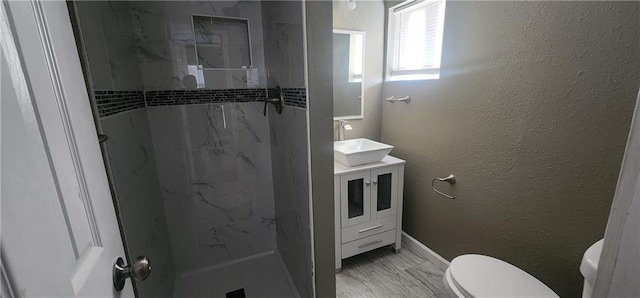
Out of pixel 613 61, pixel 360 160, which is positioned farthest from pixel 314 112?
pixel 613 61

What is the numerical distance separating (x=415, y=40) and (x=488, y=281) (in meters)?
1.69

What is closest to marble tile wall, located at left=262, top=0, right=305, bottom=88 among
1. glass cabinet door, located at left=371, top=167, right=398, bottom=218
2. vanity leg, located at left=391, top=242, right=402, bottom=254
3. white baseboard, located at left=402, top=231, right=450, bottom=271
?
glass cabinet door, located at left=371, top=167, right=398, bottom=218

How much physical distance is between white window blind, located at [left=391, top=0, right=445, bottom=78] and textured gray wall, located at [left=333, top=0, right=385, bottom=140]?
0.44 ft

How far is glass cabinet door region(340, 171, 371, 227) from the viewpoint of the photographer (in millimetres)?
1914

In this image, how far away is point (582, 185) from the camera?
121cm

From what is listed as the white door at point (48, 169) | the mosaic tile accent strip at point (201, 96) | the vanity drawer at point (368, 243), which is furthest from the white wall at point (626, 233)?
the mosaic tile accent strip at point (201, 96)

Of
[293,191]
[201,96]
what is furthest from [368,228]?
[201,96]

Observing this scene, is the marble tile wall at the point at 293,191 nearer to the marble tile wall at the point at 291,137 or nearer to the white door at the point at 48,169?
the marble tile wall at the point at 291,137

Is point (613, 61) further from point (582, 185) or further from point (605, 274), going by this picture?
point (605, 274)

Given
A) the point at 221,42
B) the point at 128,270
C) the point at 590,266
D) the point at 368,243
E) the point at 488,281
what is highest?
the point at 221,42

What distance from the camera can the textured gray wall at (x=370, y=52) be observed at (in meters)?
2.12

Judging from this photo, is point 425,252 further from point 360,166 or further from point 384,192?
point 360,166

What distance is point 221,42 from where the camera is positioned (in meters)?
1.78

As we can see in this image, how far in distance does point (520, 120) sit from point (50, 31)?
1836mm
